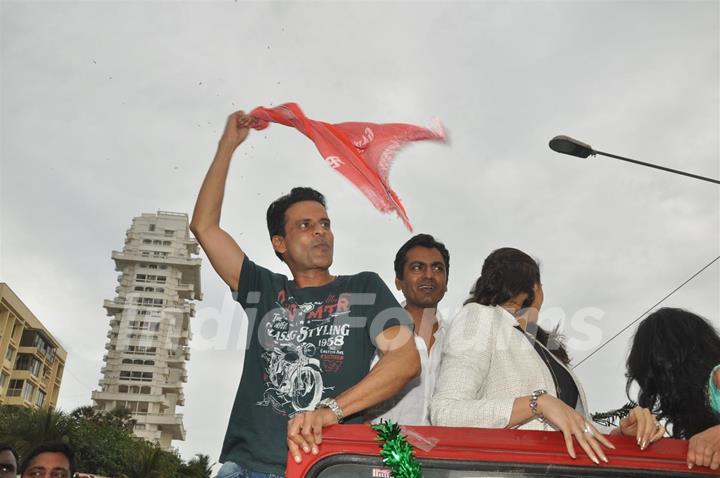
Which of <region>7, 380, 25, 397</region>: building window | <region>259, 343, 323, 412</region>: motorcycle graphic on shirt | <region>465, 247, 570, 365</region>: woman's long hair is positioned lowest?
<region>259, 343, 323, 412</region>: motorcycle graphic on shirt

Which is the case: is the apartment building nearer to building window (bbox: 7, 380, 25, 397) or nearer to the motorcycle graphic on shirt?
building window (bbox: 7, 380, 25, 397)

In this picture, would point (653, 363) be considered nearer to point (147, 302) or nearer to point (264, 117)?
point (264, 117)

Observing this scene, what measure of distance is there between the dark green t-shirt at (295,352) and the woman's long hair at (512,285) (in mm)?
361

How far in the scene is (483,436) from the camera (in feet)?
6.21

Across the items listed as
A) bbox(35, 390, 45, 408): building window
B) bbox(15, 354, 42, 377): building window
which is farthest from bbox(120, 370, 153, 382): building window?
bbox(15, 354, 42, 377): building window

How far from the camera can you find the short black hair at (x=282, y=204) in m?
3.51

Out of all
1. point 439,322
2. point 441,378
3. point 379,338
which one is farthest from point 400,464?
point 439,322

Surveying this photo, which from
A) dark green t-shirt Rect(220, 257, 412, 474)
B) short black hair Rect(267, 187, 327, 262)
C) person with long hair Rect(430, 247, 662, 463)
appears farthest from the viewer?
short black hair Rect(267, 187, 327, 262)

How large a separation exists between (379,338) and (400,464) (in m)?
1.01

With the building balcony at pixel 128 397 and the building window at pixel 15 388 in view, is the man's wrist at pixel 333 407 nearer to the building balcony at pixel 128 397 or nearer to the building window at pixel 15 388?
the building window at pixel 15 388

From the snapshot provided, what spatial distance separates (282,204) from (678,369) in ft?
6.40

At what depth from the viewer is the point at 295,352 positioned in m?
2.81

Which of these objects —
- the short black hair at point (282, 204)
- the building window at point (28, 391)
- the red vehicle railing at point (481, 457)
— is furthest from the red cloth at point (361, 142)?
the building window at point (28, 391)

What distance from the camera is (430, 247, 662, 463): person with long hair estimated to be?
2025 millimetres
